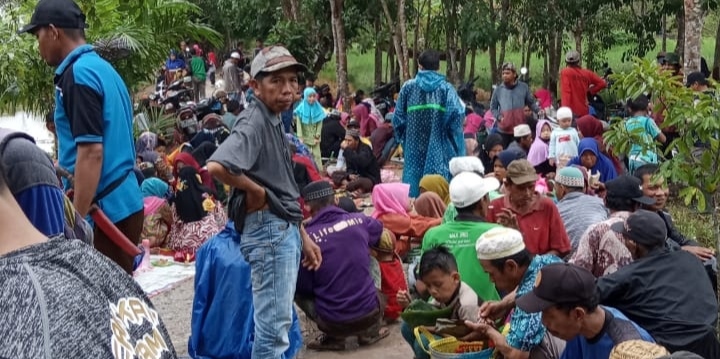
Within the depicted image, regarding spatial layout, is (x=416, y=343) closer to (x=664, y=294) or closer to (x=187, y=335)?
(x=664, y=294)

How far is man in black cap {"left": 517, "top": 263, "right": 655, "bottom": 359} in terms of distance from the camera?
11.3ft

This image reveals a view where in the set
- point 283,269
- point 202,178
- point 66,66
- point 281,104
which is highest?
point 66,66

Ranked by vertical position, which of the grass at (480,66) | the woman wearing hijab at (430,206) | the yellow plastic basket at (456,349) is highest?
the yellow plastic basket at (456,349)

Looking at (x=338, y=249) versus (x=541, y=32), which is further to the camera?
(x=541, y=32)

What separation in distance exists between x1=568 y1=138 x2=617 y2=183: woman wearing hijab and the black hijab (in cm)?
332

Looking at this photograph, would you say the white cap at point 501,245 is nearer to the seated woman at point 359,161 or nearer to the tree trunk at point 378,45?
the seated woman at point 359,161

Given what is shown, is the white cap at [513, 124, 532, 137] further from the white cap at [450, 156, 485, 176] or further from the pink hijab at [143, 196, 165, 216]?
the pink hijab at [143, 196, 165, 216]

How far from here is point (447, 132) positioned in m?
8.23

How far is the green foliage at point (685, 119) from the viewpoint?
4.25 metres

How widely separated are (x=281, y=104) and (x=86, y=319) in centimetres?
270

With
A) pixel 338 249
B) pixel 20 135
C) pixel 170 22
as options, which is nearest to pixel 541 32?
pixel 170 22

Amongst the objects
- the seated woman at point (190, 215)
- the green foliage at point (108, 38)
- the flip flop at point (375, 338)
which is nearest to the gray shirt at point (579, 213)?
the flip flop at point (375, 338)

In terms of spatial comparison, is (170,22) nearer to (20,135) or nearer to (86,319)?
(20,135)

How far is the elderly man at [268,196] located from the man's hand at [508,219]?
1.78m
